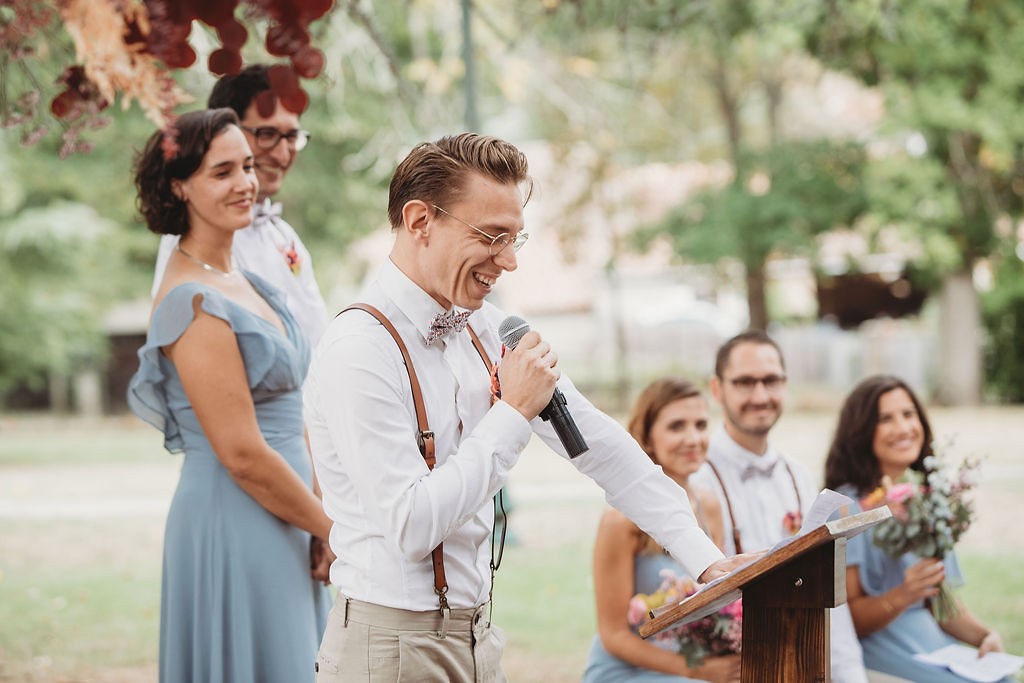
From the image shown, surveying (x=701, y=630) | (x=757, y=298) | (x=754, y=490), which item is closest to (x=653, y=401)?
(x=754, y=490)

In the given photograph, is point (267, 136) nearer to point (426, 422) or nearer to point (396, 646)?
point (426, 422)

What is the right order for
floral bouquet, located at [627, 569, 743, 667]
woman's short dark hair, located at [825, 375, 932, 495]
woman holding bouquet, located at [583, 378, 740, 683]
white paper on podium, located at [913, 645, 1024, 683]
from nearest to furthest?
floral bouquet, located at [627, 569, 743, 667]
woman holding bouquet, located at [583, 378, 740, 683]
white paper on podium, located at [913, 645, 1024, 683]
woman's short dark hair, located at [825, 375, 932, 495]

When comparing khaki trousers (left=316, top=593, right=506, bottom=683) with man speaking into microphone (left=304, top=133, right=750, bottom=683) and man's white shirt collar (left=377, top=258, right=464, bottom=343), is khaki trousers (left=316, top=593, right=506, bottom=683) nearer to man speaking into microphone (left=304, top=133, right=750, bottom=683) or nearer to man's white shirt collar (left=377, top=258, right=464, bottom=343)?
man speaking into microphone (left=304, top=133, right=750, bottom=683)

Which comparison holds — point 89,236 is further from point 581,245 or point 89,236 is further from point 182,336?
point 182,336

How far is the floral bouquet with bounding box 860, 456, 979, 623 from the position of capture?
181 inches

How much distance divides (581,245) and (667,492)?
69.0 feet

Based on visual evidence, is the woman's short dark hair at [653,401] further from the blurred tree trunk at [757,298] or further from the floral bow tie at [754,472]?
the blurred tree trunk at [757,298]

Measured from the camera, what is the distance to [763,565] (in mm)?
2480

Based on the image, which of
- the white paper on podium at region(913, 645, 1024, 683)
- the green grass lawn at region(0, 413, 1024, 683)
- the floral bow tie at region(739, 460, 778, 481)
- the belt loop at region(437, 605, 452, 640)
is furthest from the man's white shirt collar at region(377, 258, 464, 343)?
the green grass lawn at region(0, 413, 1024, 683)

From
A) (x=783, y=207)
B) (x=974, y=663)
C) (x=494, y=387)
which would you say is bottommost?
(x=974, y=663)

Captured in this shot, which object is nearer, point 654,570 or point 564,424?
point 564,424

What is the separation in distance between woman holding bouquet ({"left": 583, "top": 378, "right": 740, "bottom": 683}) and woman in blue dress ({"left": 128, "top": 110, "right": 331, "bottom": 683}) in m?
1.09

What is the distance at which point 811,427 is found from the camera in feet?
66.6

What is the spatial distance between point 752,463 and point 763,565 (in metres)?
2.24
